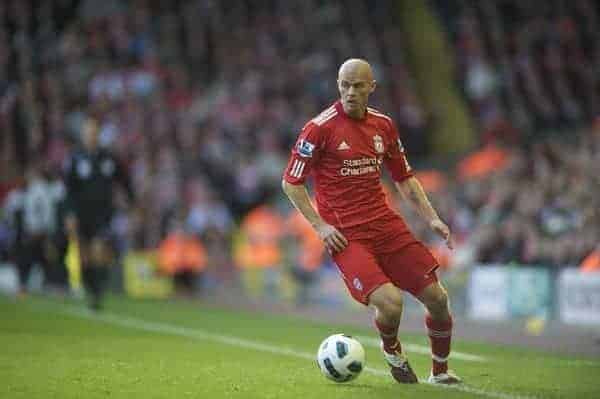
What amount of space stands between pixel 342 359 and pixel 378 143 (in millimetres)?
1504

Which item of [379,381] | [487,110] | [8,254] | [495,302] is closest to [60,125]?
[8,254]

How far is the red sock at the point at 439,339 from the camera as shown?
880 centimetres

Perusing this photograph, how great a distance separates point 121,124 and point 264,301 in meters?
5.69

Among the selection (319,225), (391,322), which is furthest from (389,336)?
(319,225)

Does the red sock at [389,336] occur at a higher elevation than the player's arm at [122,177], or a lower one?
lower

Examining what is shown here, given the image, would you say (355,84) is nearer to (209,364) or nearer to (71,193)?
(209,364)

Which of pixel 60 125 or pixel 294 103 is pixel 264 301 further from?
pixel 60 125

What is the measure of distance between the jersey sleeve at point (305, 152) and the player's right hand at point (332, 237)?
1.23ft

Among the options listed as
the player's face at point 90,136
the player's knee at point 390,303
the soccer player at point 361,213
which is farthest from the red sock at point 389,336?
the player's face at point 90,136

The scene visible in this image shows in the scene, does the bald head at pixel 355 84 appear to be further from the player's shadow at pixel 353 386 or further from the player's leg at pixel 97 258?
the player's leg at pixel 97 258

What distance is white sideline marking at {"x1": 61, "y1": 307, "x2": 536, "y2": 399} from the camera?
857 cm

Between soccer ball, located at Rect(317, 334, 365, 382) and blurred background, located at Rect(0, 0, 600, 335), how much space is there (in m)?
7.30

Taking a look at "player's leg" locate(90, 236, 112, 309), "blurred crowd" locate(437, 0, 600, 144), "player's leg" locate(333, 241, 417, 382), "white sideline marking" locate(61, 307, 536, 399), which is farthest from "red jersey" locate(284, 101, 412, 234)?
"blurred crowd" locate(437, 0, 600, 144)

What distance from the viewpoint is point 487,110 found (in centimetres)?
2145
